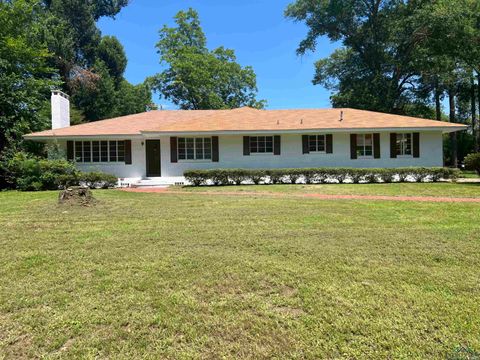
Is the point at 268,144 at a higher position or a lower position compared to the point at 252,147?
higher

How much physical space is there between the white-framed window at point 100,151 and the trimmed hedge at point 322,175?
489 centimetres

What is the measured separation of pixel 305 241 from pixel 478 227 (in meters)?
3.69

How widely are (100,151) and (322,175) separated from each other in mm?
12144

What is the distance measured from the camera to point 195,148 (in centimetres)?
1800

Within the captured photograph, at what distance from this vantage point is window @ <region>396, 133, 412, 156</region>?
707 inches

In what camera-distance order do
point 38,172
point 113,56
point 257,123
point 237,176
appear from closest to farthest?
point 38,172
point 237,176
point 257,123
point 113,56

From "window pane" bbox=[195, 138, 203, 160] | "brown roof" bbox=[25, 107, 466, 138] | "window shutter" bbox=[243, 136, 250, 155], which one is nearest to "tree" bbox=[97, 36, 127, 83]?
"brown roof" bbox=[25, 107, 466, 138]

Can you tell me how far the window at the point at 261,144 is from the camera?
18.0 metres

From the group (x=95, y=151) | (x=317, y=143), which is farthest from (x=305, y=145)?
(x=95, y=151)

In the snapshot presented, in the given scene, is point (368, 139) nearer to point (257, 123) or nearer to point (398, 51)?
point (257, 123)

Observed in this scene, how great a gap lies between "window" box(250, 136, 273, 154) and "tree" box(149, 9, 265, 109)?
1689 centimetres

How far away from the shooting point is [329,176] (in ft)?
52.4

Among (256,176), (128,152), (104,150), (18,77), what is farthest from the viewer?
(18,77)

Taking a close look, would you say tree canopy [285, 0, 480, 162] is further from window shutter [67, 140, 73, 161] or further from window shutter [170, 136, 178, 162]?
window shutter [67, 140, 73, 161]
